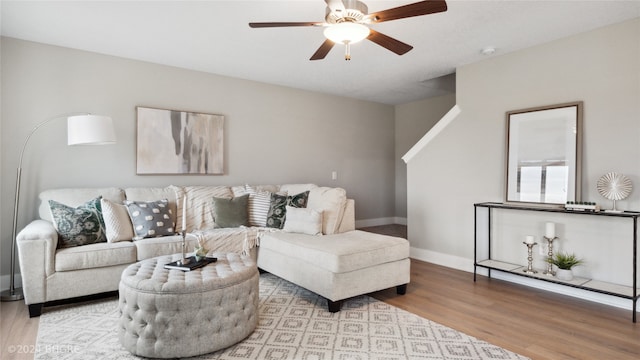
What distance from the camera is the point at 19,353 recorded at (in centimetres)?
217

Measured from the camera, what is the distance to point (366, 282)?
295 cm

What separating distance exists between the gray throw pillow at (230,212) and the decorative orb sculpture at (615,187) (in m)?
3.44

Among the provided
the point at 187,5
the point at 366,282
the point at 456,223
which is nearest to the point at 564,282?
the point at 456,223

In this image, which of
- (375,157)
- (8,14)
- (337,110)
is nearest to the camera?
(8,14)

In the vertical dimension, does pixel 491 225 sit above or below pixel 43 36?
below

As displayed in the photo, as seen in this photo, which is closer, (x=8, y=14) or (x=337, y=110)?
(x=8, y=14)

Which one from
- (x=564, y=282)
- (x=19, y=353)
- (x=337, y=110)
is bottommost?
(x=19, y=353)

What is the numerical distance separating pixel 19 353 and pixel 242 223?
215 centimetres

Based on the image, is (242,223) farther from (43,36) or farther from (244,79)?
(43,36)

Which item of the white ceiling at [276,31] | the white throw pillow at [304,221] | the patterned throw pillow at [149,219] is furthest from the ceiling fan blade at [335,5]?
the patterned throw pillow at [149,219]

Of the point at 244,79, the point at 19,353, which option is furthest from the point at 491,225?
the point at 19,353

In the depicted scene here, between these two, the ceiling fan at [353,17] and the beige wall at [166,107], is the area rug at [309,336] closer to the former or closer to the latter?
the beige wall at [166,107]

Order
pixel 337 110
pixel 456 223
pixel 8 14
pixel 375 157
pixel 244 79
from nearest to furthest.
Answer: pixel 8 14
pixel 456 223
pixel 244 79
pixel 337 110
pixel 375 157

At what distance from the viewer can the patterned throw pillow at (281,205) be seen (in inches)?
157
